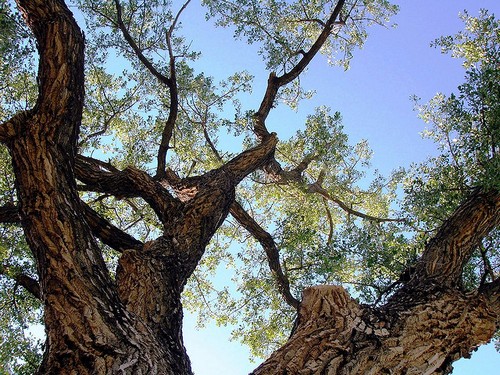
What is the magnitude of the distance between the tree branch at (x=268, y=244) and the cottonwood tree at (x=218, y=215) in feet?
0.11

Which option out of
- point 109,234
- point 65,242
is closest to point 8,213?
point 109,234

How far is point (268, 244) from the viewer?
30.9 feet

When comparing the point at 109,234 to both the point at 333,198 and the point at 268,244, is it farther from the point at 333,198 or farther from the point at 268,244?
the point at 333,198

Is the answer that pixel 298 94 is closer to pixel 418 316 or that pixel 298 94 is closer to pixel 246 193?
pixel 246 193

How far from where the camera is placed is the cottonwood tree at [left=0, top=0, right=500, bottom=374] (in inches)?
169

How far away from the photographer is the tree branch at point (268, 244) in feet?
31.0

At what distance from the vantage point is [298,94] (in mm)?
13438

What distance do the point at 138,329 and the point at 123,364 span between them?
50cm

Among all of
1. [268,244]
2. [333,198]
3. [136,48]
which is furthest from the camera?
[333,198]

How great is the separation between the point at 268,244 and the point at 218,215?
266cm

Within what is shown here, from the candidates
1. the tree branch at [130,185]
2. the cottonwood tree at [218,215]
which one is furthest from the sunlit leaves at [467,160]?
the tree branch at [130,185]

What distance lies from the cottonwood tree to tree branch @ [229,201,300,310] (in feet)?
0.11

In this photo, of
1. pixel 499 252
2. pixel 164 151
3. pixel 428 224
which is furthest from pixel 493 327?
pixel 164 151

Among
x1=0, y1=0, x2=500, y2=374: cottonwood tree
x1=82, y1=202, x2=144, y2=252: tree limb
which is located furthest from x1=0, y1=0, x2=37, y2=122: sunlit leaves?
x1=82, y1=202, x2=144, y2=252: tree limb
